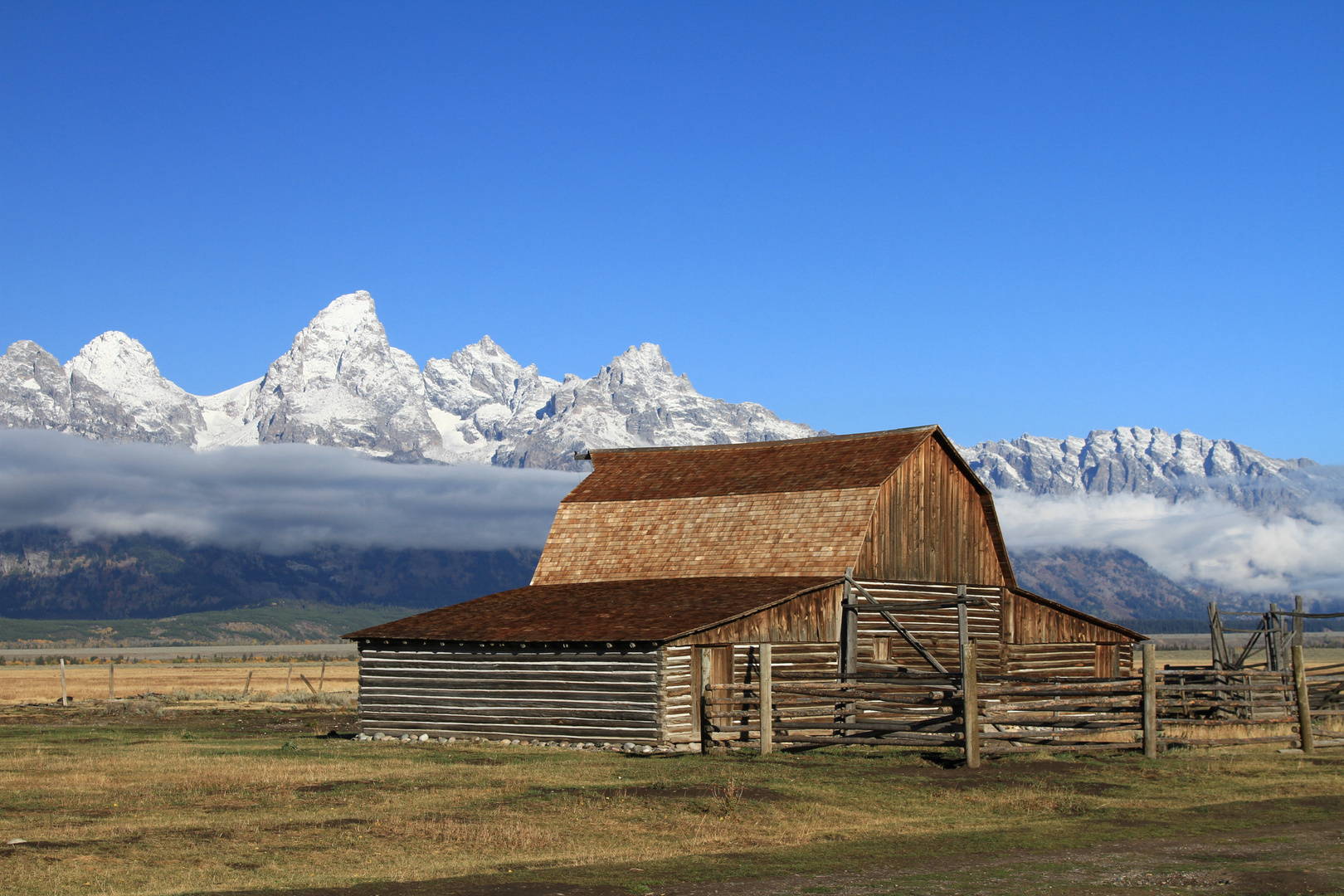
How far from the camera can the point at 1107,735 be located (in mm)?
33438

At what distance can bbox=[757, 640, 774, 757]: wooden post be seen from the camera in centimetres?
2745

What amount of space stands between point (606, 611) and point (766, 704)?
5.96 m

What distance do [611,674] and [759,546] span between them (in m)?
7.45

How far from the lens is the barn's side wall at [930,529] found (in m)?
35.4

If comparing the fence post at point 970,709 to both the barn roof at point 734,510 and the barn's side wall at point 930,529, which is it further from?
the barn's side wall at point 930,529

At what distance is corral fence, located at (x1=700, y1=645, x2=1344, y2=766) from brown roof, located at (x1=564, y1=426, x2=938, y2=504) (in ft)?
23.1

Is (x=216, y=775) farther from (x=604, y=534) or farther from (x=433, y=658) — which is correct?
(x=604, y=534)

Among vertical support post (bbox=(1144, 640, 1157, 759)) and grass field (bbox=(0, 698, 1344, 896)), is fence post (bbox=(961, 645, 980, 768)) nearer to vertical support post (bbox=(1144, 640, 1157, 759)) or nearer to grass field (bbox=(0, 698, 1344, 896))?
grass field (bbox=(0, 698, 1344, 896))

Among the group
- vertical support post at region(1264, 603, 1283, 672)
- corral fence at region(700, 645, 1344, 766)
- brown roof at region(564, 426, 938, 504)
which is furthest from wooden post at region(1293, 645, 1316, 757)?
vertical support post at region(1264, 603, 1283, 672)

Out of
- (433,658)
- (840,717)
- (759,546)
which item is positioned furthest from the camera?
(759,546)

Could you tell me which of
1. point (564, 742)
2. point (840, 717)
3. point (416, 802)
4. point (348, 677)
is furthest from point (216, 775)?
point (348, 677)

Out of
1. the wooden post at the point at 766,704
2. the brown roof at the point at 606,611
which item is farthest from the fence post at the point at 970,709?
the brown roof at the point at 606,611

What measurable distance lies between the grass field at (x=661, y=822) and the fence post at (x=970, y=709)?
1.91 feet

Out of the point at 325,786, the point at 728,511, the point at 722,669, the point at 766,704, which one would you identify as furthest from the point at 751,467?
the point at 325,786
